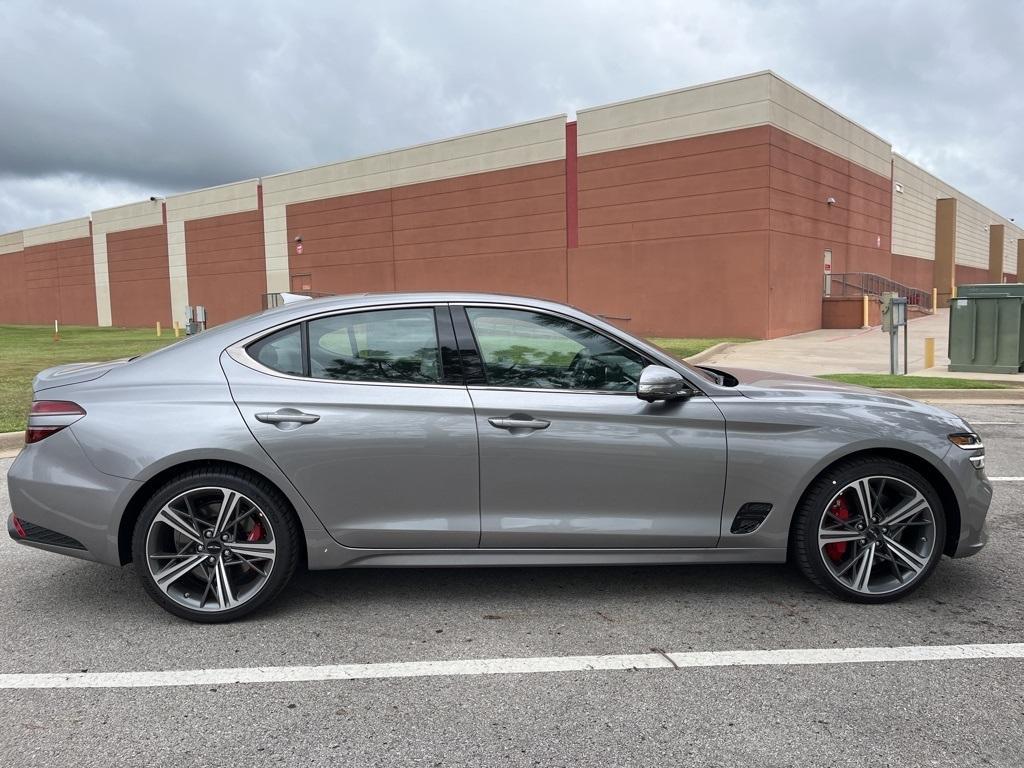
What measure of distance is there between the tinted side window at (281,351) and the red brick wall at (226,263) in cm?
3877

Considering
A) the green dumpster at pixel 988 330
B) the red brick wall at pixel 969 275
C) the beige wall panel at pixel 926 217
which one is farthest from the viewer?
the red brick wall at pixel 969 275

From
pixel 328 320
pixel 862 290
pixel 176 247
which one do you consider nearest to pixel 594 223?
pixel 862 290

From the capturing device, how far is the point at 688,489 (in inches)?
145

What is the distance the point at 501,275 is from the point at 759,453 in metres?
28.1

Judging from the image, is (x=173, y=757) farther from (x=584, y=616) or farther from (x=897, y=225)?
(x=897, y=225)

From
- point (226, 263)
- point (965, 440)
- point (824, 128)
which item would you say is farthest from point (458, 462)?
point (226, 263)

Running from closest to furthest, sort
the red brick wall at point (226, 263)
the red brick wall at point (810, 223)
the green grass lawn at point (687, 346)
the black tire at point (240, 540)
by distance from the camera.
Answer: the black tire at point (240, 540), the green grass lawn at point (687, 346), the red brick wall at point (810, 223), the red brick wall at point (226, 263)

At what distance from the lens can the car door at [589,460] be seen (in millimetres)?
3604

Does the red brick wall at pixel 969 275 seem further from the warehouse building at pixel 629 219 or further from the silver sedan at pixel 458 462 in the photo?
the silver sedan at pixel 458 462

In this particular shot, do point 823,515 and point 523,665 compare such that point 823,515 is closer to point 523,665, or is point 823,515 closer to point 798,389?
point 798,389

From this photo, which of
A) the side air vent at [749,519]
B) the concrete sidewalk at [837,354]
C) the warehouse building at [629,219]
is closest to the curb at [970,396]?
the concrete sidewalk at [837,354]

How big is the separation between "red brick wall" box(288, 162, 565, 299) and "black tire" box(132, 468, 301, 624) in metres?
26.2

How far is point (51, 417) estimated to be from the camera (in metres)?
3.64

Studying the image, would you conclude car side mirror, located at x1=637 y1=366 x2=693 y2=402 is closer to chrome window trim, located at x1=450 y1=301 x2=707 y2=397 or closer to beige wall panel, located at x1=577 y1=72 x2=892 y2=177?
chrome window trim, located at x1=450 y1=301 x2=707 y2=397
